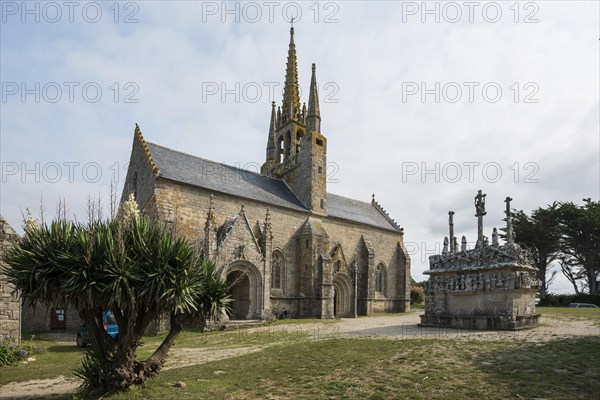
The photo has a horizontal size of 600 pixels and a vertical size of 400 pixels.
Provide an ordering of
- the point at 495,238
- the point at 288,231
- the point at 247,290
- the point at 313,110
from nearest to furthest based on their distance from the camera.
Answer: the point at 495,238
the point at 247,290
the point at 288,231
the point at 313,110

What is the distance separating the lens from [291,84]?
125 feet

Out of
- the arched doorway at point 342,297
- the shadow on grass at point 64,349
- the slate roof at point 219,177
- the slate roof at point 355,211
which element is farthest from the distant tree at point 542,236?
the shadow on grass at point 64,349

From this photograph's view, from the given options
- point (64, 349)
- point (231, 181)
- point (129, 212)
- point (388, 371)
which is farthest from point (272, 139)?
point (388, 371)

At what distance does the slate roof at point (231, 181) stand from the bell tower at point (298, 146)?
4.04 feet

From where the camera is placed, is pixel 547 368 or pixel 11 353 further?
pixel 11 353

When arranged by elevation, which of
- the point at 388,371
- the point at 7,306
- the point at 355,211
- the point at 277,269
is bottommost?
the point at 388,371

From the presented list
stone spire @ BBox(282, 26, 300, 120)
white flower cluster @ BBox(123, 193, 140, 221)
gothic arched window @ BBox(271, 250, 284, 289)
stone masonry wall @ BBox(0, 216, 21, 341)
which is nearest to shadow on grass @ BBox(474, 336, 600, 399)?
white flower cluster @ BBox(123, 193, 140, 221)

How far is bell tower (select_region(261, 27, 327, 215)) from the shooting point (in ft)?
106

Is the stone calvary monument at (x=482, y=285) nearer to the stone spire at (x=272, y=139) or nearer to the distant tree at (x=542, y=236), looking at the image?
the stone spire at (x=272, y=139)

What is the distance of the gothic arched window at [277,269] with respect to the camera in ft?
89.9

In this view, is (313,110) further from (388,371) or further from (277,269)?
(388,371)

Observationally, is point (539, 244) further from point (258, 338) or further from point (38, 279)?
point (38, 279)

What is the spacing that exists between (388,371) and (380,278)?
27.9 meters

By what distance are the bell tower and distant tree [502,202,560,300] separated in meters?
24.0
